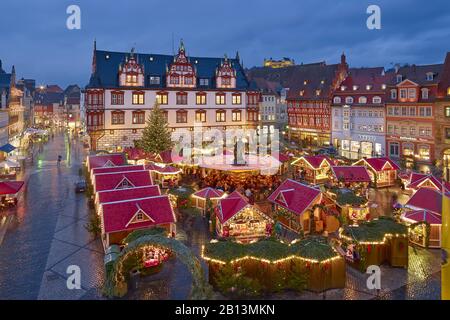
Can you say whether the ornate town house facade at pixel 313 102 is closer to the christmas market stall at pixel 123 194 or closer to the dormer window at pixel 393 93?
the dormer window at pixel 393 93

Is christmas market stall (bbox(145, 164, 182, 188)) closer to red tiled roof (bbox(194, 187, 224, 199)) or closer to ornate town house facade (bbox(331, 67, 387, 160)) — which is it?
red tiled roof (bbox(194, 187, 224, 199))

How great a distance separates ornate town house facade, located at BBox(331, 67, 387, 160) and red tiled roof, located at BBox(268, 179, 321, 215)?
29.9 metres

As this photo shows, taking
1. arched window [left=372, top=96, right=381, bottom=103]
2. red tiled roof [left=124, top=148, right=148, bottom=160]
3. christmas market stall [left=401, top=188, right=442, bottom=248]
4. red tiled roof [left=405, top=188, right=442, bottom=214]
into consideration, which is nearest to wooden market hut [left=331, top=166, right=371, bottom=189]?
red tiled roof [left=405, top=188, right=442, bottom=214]

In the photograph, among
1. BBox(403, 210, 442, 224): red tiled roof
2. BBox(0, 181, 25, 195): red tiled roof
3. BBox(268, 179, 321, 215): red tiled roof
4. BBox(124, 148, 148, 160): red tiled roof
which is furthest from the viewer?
BBox(124, 148, 148, 160): red tiled roof

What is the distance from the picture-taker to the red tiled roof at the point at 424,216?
68.2 feet

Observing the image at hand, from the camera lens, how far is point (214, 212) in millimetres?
23766

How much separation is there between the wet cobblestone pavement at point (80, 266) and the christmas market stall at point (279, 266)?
1.65 feet

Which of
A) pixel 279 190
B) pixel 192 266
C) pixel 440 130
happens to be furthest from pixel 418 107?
pixel 192 266

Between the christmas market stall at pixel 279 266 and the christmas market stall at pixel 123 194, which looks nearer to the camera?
the christmas market stall at pixel 279 266

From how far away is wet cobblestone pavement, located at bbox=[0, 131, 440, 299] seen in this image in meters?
15.5

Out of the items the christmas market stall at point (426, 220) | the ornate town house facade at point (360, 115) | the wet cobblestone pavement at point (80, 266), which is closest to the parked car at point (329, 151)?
the ornate town house facade at point (360, 115)
